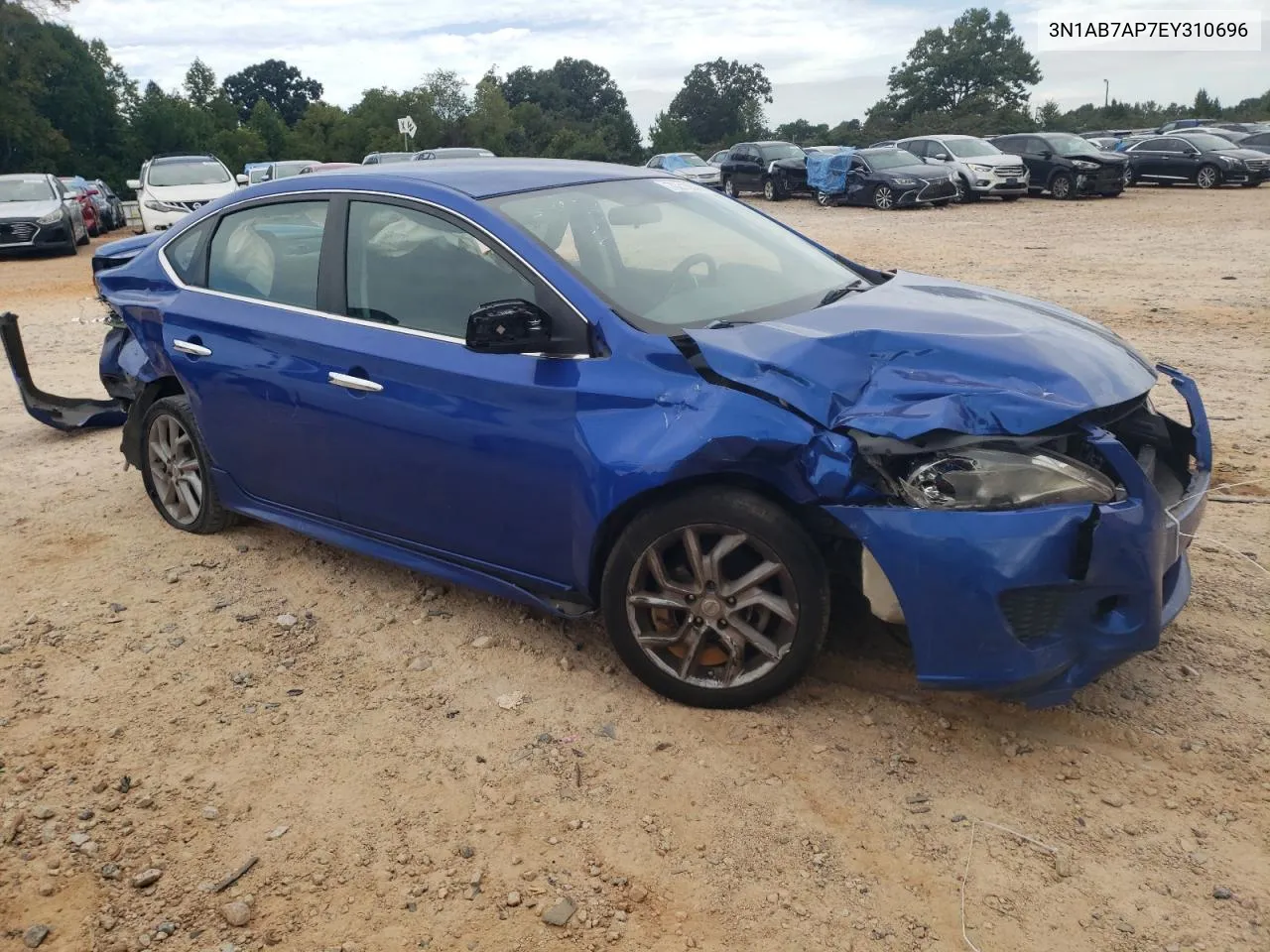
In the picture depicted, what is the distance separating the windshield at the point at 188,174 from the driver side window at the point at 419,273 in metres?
18.3

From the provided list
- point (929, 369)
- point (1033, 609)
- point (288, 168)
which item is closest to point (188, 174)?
point (288, 168)

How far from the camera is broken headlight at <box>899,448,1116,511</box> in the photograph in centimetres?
301

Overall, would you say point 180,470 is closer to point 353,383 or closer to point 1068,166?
point 353,383

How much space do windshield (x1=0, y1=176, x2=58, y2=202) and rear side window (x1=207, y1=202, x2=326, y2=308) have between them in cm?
1833

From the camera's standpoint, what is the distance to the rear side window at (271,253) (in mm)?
4355

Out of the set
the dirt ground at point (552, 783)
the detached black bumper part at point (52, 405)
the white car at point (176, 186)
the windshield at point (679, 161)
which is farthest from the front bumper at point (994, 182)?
the detached black bumper part at point (52, 405)

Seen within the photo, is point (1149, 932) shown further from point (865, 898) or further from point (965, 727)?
point (965, 727)

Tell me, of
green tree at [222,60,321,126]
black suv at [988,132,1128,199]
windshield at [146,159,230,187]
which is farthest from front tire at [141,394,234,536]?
green tree at [222,60,321,126]

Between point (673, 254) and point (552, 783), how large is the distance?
201 centimetres

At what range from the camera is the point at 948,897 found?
2.69 metres

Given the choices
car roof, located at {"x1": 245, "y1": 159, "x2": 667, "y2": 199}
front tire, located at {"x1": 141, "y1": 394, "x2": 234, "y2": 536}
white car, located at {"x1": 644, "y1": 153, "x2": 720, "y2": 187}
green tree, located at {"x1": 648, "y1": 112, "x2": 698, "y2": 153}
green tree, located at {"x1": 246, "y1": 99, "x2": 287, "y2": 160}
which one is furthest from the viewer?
green tree, located at {"x1": 648, "y1": 112, "x2": 698, "y2": 153}

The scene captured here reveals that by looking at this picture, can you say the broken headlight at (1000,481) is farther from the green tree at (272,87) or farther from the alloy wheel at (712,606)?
the green tree at (272,87)

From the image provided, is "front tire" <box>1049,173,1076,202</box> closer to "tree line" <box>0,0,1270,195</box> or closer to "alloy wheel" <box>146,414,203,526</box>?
"alloy wheel" <box>146,414,203,526</box>

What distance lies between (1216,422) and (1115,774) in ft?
12.5
